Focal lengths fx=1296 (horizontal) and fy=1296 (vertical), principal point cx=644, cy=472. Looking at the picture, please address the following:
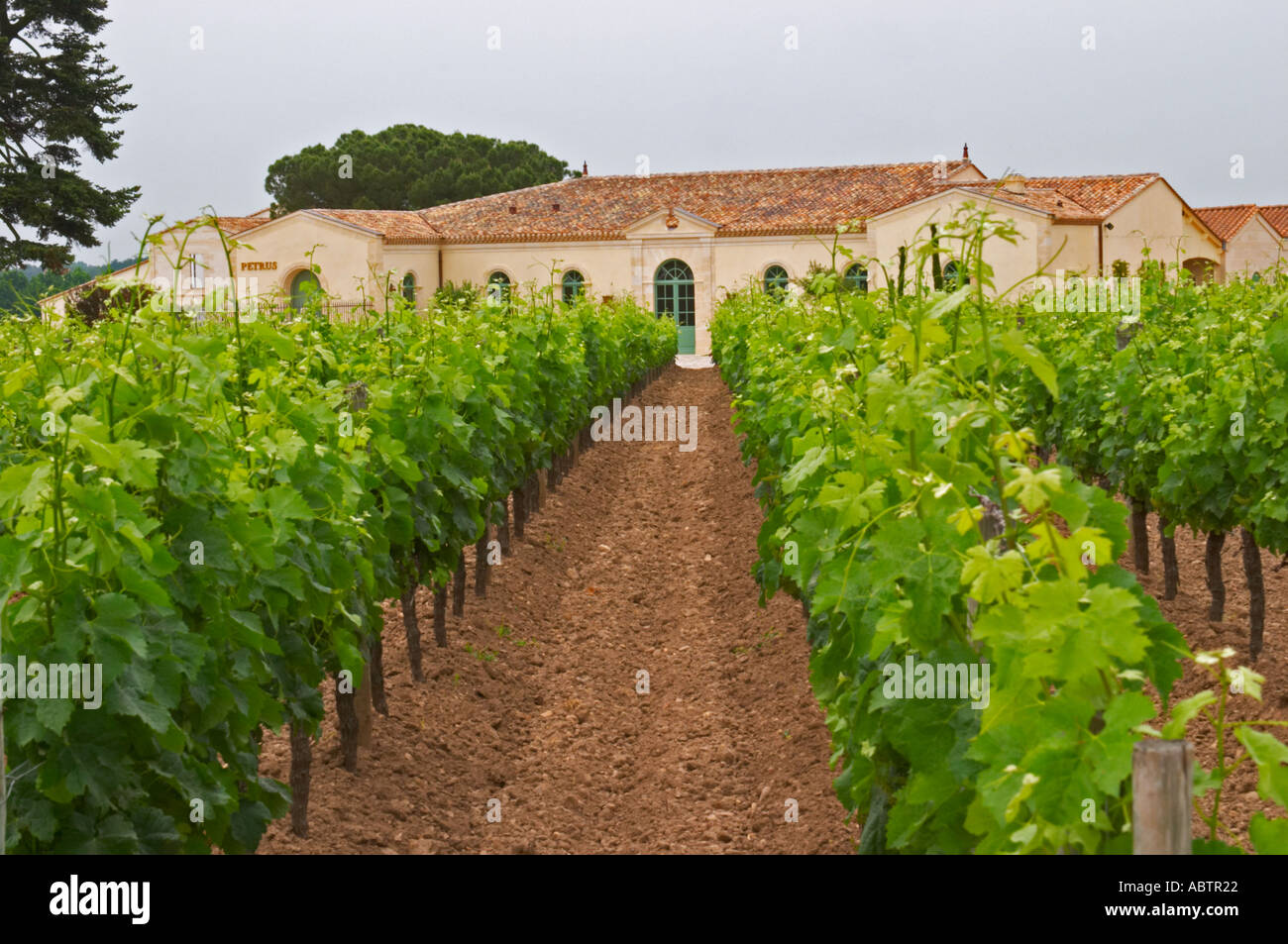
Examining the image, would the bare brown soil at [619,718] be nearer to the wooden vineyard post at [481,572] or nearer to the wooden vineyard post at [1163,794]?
the wooden vineyard post at [481,572]

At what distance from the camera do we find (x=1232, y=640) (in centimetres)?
684

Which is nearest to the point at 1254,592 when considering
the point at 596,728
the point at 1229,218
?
the point at 596,728

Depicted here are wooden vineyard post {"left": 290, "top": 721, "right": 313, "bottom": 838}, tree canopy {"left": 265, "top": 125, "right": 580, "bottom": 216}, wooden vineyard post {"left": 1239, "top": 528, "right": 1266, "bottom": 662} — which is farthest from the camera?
tree canopy {"left": 265, "top": 125, "right": 580, "bottom": 216}

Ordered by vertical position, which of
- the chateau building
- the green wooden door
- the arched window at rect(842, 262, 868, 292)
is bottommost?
the arched window at rect(842, 262, 868, 292)

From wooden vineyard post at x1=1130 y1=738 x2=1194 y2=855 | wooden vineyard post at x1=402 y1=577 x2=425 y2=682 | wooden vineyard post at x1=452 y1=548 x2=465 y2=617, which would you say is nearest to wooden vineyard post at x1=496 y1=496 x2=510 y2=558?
wooden vineyard post at x1=452 y1=548 x2=465 y2=617

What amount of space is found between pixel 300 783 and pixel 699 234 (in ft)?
102

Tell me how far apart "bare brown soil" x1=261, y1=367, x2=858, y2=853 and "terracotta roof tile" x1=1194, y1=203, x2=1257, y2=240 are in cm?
3740

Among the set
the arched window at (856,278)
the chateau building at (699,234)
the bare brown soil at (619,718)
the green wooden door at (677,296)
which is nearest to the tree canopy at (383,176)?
the chateau building at (699,234)

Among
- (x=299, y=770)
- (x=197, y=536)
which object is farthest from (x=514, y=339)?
(x=197, y=536)

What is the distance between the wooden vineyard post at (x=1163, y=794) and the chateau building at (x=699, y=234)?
105 ft

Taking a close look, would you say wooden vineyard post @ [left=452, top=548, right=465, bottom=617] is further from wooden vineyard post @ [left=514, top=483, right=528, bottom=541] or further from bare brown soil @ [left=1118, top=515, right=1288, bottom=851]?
bare brown soil @ [left=1118, top=515, right=1288, bottom=851]

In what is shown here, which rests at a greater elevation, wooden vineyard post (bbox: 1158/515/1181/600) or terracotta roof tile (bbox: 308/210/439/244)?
terracotta roof tile (bbox: 308/210/439/244)

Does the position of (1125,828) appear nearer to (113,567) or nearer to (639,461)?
(113,567)

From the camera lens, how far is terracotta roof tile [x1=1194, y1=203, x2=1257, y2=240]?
4156cm
